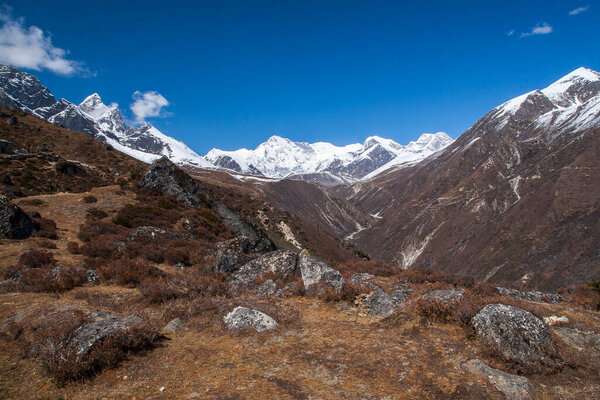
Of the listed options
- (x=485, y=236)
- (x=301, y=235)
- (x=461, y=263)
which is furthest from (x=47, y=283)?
(x=485, y=236)

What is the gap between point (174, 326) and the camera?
9.23 metres

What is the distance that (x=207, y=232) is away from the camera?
2489 centimetres

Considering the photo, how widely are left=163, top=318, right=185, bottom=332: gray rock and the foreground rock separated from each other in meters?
14.6

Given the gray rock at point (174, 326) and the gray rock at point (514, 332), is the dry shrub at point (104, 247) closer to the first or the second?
the gray rock at point (174, 326)

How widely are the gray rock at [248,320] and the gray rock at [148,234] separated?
39.4 feet

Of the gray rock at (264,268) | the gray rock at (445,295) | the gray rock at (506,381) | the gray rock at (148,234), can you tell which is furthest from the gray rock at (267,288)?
the gray rock at (148,234)

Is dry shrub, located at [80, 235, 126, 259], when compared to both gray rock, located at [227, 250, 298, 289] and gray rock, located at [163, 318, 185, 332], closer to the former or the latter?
gray rock, located at [227, 250, 298, 289]

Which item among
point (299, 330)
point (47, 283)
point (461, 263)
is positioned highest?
point (47, 283)

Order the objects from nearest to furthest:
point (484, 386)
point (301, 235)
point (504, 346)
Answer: point (484, 386), point (504, 346), point (301, 235)

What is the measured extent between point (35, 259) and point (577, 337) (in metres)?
20.2

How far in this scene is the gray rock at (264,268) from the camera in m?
14.4

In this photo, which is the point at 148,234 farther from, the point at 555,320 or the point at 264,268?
the point at 555,320

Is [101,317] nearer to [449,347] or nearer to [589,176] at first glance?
[449,347]

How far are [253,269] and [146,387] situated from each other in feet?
28.8
